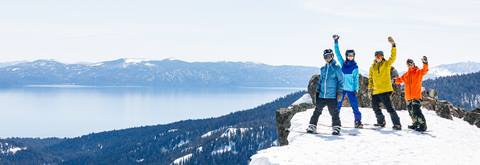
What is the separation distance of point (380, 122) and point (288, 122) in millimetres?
4889

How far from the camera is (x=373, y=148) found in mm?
14367

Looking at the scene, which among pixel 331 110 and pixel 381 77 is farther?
pixel 381 77

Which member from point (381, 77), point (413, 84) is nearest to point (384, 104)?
point (381, 77)

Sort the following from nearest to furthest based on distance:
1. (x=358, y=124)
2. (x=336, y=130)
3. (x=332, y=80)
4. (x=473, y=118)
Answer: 1. (x=336, y=130)
2. (x=332, y=80)
3. (x=358, y=124)
4. (x=473, y=118)

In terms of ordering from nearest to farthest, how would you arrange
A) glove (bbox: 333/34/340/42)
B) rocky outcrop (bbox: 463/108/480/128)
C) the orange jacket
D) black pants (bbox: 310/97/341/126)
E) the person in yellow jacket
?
black pants (bbox: 310/97/341/126) → glove (bbox: 333/34/340/42) → the person in yellow jacket → the orange jacket → rocky outcrop (bbox: 463/108/480/128)

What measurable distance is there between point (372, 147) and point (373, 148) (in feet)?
0.54

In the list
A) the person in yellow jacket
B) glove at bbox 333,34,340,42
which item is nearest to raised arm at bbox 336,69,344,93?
glove at bbox 333,34,340,42

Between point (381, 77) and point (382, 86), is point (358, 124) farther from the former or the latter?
point (381, 77)

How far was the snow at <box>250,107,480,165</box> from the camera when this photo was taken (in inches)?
501

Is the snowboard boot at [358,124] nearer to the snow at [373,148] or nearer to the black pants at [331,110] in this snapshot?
the snow at [373,148]

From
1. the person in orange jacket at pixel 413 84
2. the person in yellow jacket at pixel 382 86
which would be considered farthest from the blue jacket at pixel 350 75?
the person in orange jacket at pixel 413 84

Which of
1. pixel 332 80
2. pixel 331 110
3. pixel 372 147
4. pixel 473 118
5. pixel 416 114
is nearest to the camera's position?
pixel 372 147

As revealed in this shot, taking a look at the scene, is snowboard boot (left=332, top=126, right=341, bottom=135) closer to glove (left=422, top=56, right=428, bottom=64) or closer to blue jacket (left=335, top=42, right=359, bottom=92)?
blue jacket (left=335, top=42, right=359, bottom=92)

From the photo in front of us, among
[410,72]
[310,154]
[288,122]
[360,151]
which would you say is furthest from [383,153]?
[288,122]
